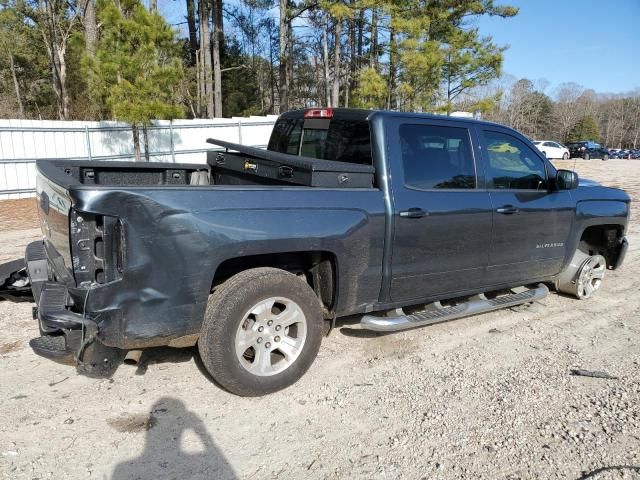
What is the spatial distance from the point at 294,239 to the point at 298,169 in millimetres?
640

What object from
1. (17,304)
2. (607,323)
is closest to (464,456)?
(607,323)

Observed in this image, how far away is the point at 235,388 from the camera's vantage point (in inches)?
127

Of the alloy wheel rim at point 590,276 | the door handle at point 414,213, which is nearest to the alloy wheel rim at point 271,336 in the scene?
the door handle at point 414,213

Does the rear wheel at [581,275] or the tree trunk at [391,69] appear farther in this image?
the tree trunk at [391,69]

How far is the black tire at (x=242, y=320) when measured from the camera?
3080 millimetres

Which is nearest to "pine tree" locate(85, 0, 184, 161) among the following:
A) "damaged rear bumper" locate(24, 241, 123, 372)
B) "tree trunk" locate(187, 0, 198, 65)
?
"damaged rear bumper" locate(24, 241, 123, 372)

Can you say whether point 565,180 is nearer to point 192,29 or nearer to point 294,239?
→ point 294,239

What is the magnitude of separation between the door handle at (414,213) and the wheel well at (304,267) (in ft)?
2.05

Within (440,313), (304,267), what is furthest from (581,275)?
(304,267)

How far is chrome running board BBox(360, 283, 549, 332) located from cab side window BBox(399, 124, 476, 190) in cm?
101

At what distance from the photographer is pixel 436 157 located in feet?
13.2

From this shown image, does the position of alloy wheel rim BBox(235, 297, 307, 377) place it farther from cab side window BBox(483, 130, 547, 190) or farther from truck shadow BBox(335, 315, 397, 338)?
cab side window BBox(483, 130, 547, 190)

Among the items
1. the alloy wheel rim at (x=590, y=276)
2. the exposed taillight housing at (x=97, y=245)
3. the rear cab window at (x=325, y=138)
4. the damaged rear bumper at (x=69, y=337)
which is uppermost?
the rear cab window at (x=325, y=138)

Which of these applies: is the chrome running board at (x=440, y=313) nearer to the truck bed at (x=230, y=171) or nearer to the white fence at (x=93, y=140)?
the truck bed at (x=230, y=171)
